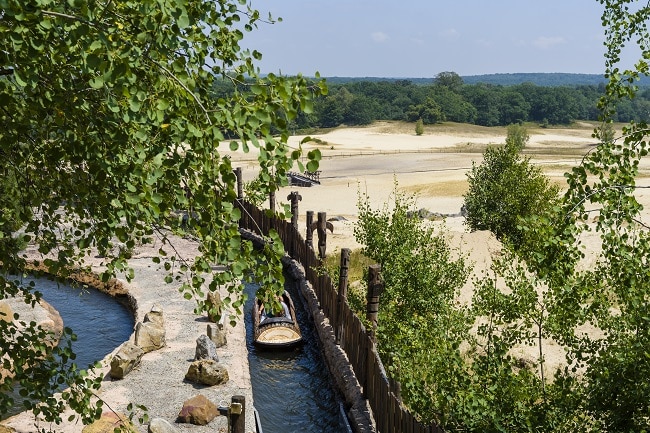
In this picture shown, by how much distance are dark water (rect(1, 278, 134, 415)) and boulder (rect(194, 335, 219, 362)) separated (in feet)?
11.9

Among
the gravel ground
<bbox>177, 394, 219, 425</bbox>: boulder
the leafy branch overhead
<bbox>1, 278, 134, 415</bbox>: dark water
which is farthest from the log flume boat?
the leafy branch overhead

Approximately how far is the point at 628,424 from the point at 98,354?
52.2ft

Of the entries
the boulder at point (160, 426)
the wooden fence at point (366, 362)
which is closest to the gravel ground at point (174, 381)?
the boulder at point (160, 426)

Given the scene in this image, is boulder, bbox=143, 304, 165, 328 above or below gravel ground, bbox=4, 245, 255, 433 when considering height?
above

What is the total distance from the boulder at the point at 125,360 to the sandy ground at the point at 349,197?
193mm

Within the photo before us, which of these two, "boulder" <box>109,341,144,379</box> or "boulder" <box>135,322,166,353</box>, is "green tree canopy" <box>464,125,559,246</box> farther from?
"boulder" <box>109,341,144,379</box>

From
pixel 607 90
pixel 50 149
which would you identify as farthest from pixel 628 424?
pixel 50 149

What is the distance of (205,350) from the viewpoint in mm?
16422

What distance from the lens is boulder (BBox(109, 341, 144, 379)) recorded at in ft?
51.1

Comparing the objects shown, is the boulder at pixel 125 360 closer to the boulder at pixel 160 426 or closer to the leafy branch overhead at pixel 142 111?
the boulder at pixel 160 426

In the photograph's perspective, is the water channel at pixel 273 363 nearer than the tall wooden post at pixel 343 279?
Yes

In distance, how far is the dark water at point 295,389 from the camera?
15344mm

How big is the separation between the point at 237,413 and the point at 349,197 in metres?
41.8

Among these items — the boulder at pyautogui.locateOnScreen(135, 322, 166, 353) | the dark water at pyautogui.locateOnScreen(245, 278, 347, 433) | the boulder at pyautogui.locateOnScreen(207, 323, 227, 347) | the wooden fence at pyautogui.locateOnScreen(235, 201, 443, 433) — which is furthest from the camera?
the boulder at pyautogui.locateOnScreen(207, 323, 227, 347)
